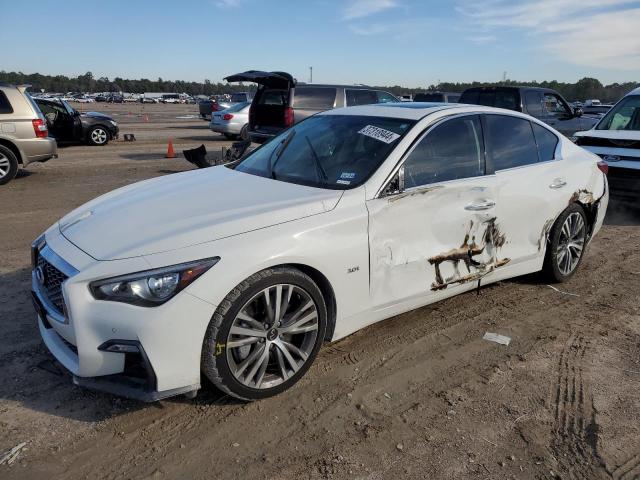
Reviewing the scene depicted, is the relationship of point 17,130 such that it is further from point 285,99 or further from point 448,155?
point 448,155

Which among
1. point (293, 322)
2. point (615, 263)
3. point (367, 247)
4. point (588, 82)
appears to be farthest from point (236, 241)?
point (588, 82)

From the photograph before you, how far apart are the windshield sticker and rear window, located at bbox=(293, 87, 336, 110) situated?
801 cm

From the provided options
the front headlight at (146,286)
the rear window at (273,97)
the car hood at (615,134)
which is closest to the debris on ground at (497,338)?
the front headlight at (146,286)

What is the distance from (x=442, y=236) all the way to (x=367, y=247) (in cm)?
72

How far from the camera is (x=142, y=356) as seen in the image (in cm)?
268

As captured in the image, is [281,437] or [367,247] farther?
[367,247]

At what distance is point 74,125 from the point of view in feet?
50.6

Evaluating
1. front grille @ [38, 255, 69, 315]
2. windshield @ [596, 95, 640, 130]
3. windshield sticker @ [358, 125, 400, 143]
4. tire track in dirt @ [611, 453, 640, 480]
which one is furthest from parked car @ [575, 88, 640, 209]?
front grille @ [38, 255, 69, 315]

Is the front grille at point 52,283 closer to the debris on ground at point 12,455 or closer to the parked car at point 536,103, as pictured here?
the debris on ground at point 12,455

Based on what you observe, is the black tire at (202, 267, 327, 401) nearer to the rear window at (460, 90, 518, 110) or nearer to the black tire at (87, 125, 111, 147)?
the rear window at (460, 90, 518, 110)

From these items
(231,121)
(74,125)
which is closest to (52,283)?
(74,125)

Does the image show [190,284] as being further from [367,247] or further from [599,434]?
[599,434]

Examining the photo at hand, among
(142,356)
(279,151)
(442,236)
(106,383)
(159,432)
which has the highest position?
(279,151)

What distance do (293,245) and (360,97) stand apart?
1047 centimetres
